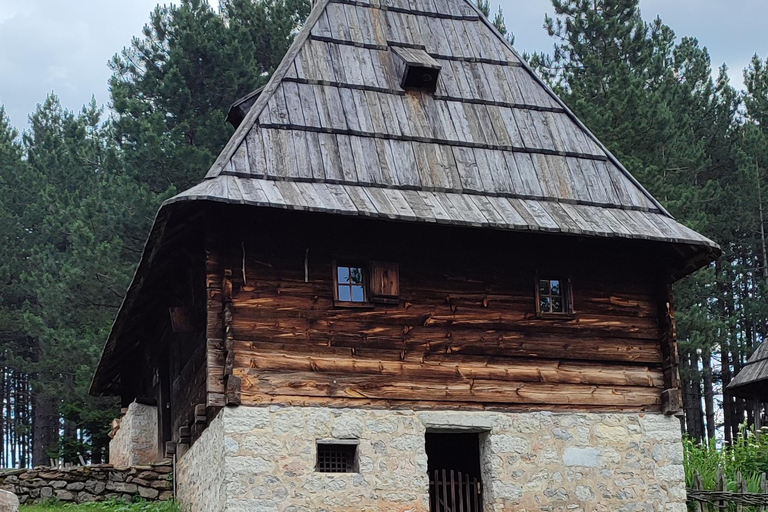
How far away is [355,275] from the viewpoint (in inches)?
555

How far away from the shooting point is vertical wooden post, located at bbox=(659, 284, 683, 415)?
14695 millimetres

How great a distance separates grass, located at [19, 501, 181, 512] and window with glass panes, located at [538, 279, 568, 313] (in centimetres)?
562

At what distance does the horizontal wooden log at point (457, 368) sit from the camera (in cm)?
1330

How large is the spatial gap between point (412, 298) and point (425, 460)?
2013 mm

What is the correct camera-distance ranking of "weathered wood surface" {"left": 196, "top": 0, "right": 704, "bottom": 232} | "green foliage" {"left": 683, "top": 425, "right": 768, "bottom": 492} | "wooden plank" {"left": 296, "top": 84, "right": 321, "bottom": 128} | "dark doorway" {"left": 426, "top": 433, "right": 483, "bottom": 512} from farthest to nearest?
"green foliage" {"left": 683, "top": 425, "right": 768, "bottom": 492}
"wooden plank" {"left": 296, "top": 84, "right": 321, "bottom": 128}
"weathered wood surface" {"left": 196, "top": 0, "right": 704, "bottom": 232}
"dark doorway" {"left": 426, "top": 433, "right": 483, "bottom": 512}

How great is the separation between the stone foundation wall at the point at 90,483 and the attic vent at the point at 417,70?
6547mm

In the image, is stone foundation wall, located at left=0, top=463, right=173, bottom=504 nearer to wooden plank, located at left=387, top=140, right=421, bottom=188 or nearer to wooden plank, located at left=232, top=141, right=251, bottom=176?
wooden plank, located at left=232, top=141, right=251, bottom=176

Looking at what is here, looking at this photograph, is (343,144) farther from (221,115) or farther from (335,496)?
(221,115)

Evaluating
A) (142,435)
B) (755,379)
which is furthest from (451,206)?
(755,379)

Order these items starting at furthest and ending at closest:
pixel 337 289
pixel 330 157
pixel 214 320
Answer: pixel 330 157, pixel 337 289, pixel 214 320

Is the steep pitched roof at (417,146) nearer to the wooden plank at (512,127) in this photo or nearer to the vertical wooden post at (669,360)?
the wooden plank at (512,127)

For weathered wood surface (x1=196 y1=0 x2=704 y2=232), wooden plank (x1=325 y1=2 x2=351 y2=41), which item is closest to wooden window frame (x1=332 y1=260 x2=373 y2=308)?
weathered wood surface (x1=196 y1=0 x2=704 y2=232)

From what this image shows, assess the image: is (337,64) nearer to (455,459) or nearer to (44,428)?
(455,459)

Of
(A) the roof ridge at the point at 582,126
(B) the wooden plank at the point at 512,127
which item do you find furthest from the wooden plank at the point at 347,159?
(A) the roof ridge at the point at 582,126
